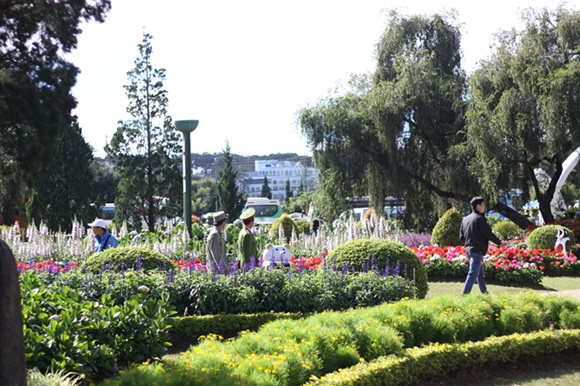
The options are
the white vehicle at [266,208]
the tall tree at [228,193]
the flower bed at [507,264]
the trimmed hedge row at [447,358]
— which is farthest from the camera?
the tall tree at [228,193]

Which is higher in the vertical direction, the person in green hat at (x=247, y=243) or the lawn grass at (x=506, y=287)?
the person in green hat at (x=247, y=243)

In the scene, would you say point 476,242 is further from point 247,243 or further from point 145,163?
point 145,163

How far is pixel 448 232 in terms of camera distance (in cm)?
1853

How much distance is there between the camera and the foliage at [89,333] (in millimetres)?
4484

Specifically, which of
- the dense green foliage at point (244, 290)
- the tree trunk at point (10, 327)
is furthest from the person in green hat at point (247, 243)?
the tree trunk at point (10, 327)

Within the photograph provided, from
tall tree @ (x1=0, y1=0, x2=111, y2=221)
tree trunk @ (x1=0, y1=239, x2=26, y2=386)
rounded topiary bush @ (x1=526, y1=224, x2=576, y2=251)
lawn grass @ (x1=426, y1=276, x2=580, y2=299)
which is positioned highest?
tall tree @ (x1=0, y1=0, x2=111, y2=221)

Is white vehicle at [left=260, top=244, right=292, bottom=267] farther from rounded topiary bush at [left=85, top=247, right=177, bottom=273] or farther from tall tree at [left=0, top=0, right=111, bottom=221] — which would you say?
tall tree at [left=0, top=0, right=111, bottom=221]

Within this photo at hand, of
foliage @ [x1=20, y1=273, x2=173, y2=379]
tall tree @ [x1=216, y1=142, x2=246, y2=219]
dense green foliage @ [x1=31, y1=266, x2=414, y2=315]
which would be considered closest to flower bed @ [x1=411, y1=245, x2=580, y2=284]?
dense green foliage @ [x1=31, y1=266, x2=414, y2=315]

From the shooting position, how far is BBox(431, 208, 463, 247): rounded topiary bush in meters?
18.5

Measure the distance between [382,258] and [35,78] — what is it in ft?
65.4

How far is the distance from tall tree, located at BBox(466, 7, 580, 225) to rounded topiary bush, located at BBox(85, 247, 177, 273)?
13.2 metres

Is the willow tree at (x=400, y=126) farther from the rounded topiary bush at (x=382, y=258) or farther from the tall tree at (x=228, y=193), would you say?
the tall tree at (x=228, y=193)

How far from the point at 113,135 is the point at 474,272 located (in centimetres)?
2212

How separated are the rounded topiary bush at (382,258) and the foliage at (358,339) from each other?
1999 millimetres
